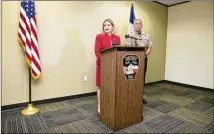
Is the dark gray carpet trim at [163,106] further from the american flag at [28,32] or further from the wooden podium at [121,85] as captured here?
the american flag at [28,32]

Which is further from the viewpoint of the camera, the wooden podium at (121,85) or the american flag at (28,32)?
the american flag at (28,32)

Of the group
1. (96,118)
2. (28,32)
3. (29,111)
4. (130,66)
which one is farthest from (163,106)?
(28,32)

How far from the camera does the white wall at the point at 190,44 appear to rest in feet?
14.5

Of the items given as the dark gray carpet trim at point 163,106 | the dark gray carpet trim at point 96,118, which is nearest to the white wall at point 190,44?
the dark gray carpet trim at point 96,118

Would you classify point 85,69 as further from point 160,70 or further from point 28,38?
point 160,70

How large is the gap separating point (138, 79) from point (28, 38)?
189 cm

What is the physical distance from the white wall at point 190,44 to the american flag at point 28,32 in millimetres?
4094

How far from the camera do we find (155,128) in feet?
7.41

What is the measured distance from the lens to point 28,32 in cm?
270

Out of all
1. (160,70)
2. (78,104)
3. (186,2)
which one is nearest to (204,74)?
(160,70)

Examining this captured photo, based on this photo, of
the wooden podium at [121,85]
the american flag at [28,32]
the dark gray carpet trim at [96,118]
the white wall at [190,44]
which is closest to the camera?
the wooden podium at [121,85]

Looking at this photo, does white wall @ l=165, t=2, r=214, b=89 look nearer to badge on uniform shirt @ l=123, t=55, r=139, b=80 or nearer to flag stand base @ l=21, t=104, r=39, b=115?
badge on uniform shirt @ l=123, t=55, r=139, b=80

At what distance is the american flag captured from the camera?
8.71ft

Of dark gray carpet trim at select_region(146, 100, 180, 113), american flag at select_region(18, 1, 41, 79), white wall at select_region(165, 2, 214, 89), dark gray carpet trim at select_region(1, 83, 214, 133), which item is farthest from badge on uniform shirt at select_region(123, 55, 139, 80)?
white wall at select_region(165, 2, 214, 89)
